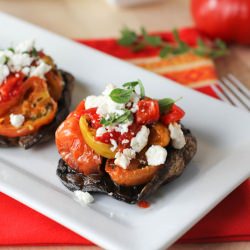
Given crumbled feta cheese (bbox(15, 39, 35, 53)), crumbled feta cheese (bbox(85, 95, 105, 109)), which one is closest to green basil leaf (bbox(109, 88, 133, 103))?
crumbled feta cheese (bbox(85, 95, 105, 109))

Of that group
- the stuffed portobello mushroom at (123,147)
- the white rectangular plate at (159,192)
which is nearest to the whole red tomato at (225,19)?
the white rectangular plate at (159,192)

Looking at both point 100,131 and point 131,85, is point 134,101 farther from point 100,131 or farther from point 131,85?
point 100,131

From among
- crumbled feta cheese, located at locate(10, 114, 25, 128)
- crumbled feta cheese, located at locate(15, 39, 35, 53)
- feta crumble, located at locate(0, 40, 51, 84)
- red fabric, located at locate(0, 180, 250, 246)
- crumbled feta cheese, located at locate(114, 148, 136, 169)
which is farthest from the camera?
crumbled feta cheese, located at locate(15, 39, 35, 53)

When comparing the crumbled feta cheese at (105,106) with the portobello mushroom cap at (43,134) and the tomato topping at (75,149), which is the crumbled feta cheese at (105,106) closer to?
the tomato topping at (75,149)

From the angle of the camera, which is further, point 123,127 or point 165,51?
point 165,51

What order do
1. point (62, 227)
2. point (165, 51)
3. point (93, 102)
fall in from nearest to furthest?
point (62, 227) → point (93, 102) → point (165, 51)

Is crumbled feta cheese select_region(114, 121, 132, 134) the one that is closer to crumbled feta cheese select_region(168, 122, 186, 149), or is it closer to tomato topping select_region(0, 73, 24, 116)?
crumbled feta cheese select_region(168, 122, 186, 149)

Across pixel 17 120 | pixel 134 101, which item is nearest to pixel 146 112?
pixel 134 101
